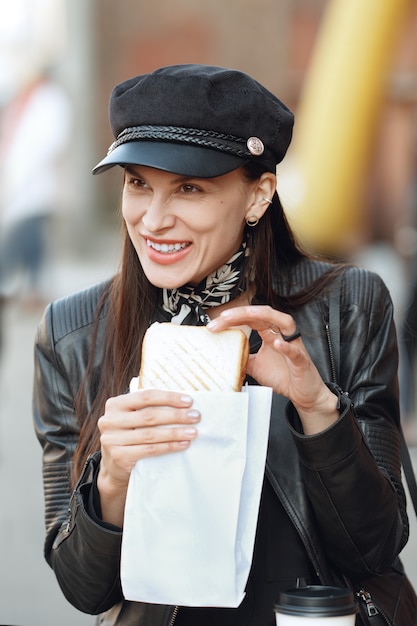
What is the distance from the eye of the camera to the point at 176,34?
16.0 metres

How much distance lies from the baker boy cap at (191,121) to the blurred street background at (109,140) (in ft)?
1.98

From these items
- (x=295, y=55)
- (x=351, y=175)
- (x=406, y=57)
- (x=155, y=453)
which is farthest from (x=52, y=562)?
(x=295, y=55)

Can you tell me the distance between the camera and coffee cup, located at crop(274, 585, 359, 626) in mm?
1784

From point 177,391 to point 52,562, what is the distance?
64 centimetres

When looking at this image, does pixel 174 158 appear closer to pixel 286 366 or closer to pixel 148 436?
pixel 286 366

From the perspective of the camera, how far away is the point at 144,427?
6.64 feet

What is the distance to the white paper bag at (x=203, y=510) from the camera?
2.01 m

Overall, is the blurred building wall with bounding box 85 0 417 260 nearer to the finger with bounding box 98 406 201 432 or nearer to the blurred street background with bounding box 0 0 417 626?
the blurred street background with bounding box 0 0 417 626

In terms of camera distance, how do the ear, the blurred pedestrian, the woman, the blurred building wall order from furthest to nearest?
the blurred building wall, the blurred pedestrian, the ear, the woman

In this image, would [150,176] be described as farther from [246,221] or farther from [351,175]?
[351,175]

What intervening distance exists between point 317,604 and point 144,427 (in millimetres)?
435

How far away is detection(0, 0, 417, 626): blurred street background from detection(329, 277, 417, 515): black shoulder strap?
54cm

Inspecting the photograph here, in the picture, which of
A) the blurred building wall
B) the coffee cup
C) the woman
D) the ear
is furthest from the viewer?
the blurred building wall

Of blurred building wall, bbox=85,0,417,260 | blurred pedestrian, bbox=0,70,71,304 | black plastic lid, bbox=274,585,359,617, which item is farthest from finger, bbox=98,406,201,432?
blurred building wall, bbox=85,0,417,260
